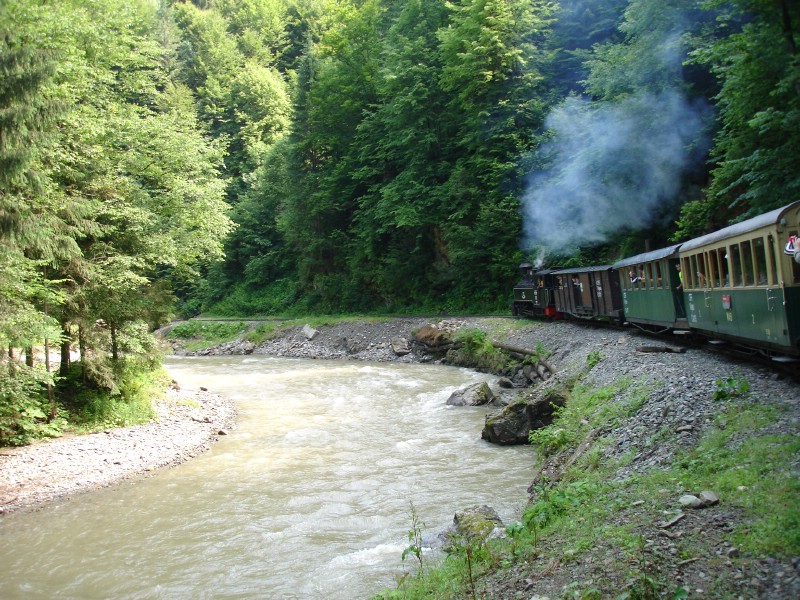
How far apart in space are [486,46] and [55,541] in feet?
101

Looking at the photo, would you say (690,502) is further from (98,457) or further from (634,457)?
(98,457)

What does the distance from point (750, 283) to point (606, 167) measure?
16.2 m

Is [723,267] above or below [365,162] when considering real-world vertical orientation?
below

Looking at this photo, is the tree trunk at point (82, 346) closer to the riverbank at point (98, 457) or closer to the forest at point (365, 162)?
the forest at point (365, 162)

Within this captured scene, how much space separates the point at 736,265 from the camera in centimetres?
1070

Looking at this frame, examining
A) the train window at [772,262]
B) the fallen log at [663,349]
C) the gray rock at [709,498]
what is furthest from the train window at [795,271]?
the fallen log at [663,349]

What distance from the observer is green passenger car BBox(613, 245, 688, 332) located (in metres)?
14.6

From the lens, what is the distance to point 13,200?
1028 centimetres

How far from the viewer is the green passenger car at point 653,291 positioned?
574 inches

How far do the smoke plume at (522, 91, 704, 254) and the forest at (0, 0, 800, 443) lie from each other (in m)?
0.10

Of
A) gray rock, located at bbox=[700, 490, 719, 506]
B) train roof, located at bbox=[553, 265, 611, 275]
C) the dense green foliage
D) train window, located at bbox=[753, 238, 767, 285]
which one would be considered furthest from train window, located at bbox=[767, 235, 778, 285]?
the dense green foliage

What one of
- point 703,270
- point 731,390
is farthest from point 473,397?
point 731,390

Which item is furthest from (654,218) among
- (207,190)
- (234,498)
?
(234,498)

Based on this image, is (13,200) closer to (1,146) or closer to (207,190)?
(1,146)
